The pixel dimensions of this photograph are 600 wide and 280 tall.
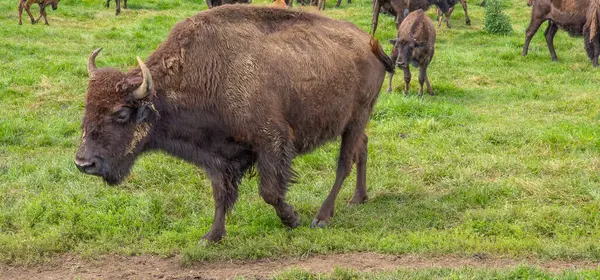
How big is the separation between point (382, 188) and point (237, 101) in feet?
7.40

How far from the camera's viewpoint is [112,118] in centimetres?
505

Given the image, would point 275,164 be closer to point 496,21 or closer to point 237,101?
point 237,101

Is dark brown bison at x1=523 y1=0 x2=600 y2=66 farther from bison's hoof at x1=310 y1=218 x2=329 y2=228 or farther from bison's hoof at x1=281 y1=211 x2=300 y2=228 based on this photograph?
bison's hoof at x1=281 y1=211 x2=300 y2=228

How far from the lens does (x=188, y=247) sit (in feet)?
18.1

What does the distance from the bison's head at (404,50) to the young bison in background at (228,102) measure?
200 inches

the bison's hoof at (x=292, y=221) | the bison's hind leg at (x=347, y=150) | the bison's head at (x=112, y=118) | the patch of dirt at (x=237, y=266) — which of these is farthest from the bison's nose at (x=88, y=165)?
the bison's hind leg at (x=347, y=150)

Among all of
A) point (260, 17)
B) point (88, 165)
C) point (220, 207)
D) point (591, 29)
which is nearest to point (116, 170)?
point (88, 165)

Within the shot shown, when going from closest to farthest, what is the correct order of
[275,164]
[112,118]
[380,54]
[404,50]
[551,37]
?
1. [112,118]
2. [275,164]
3. [380,54]
4. [404,50]
5. [551,37]

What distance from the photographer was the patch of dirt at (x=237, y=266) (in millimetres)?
5113

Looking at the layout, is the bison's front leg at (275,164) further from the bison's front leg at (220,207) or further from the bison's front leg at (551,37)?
the bison's front leg at (551,37)

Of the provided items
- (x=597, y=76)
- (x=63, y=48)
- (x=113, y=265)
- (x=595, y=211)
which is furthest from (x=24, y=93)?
(x=597, y=76)

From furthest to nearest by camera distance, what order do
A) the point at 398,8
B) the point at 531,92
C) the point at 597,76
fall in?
the point at 398,8, the point at 597,76, the point at 531,92

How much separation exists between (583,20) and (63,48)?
10911 mm

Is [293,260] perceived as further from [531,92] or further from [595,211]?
[531,92]
